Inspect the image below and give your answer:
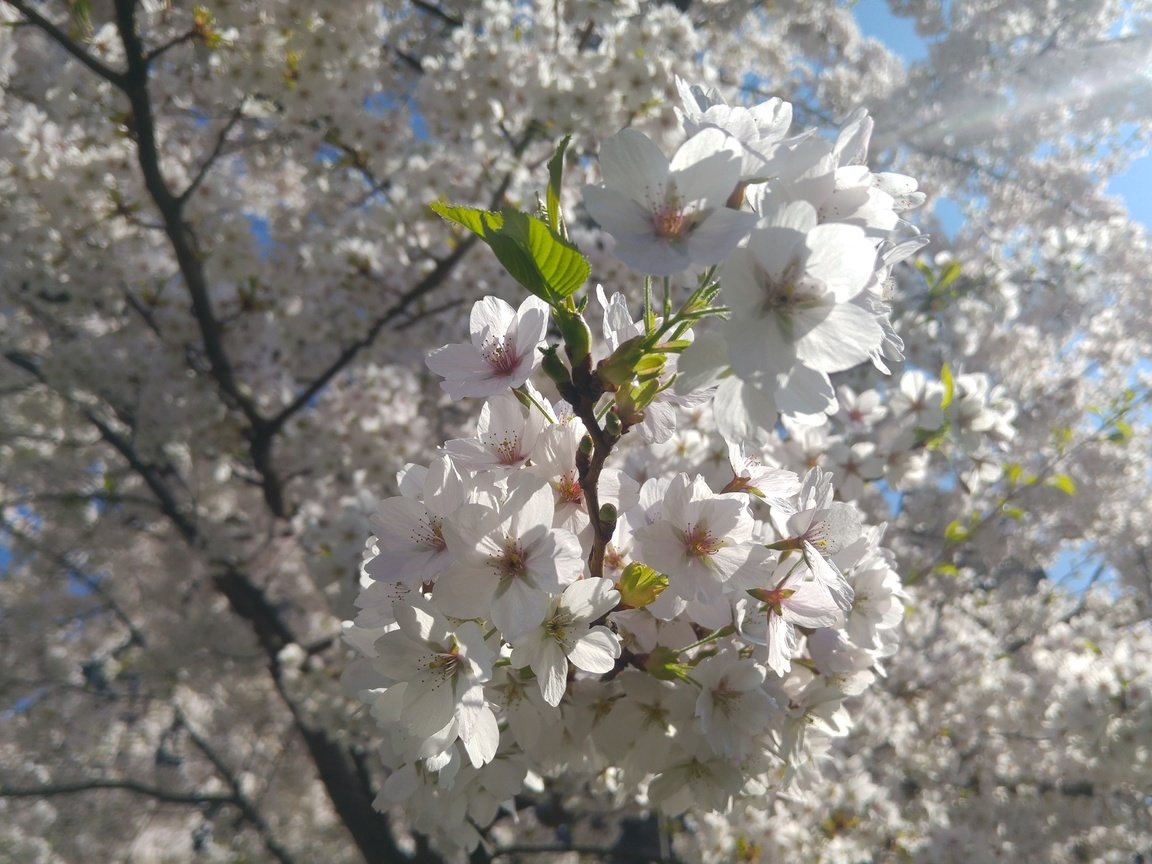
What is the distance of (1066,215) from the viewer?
29.5 feet

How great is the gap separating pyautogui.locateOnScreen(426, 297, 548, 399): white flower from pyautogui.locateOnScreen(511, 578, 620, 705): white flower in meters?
0.32

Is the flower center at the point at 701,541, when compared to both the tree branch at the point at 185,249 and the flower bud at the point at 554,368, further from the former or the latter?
the tree branch at the point at 185,249

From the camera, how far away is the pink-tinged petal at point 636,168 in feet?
2.82

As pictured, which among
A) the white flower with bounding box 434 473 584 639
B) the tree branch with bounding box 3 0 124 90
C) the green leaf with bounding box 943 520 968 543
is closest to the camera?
the white flower with bounding box 434 473 584 639

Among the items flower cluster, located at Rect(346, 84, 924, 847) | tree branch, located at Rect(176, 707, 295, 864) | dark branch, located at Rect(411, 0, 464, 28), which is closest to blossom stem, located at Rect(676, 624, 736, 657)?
flower cluster, located at Rect(346, 84, 924, 847)

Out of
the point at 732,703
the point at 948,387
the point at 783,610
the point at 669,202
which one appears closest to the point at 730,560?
the point at 783,610

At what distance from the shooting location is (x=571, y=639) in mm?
961

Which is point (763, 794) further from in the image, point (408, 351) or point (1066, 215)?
point (1066, 215)

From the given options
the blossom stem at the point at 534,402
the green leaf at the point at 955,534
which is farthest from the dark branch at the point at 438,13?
the blossom stem at the point at 534,402

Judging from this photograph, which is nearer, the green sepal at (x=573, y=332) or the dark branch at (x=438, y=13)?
the green sepal at (x=573, y=332)

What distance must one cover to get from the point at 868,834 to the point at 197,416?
4.63 metres

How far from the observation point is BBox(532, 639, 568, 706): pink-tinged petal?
0.94 m

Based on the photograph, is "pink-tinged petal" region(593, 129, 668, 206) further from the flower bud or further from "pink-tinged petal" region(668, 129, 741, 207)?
the flower bud

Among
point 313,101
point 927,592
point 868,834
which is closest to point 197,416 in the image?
point 313,101
